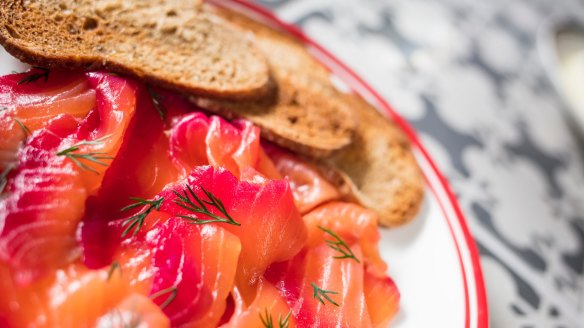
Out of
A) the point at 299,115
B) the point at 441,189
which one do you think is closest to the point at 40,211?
the point at 299,115

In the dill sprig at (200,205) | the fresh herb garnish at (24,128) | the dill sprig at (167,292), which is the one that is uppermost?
the fresh herb garnish at (24,128)

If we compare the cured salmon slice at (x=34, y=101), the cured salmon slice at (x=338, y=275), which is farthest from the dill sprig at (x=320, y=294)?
the cured salmon slice at (x=34, y=101)

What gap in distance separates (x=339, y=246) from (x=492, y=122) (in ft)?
5.37

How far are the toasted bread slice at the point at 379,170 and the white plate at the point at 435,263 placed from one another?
0.06 meters

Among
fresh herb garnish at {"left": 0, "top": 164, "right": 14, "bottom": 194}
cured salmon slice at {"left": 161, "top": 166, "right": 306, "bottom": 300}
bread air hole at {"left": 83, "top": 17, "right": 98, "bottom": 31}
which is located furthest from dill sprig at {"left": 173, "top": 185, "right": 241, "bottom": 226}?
bread air hole at {"left": 83, "top": 17, "right": 98, "bottom": 31}

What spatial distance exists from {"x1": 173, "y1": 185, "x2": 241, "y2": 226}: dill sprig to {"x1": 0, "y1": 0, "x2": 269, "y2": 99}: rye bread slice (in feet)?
1.50

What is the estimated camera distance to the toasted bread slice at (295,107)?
1.85m

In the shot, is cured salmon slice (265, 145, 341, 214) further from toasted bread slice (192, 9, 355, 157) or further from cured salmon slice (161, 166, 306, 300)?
cured salmon slice (161, 166, 306, 300)

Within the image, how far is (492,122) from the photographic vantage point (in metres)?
2.93

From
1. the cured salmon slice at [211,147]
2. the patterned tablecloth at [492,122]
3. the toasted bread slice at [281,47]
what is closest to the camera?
the cured salmon slice at [211,147]

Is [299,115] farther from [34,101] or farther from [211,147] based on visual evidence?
[34,101]

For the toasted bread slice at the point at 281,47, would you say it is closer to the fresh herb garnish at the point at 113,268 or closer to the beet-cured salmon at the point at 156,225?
the beet-cured salmon at the point at 156,225

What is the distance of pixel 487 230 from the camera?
7.98 feet

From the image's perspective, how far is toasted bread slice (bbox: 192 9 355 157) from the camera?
1.85 metres
